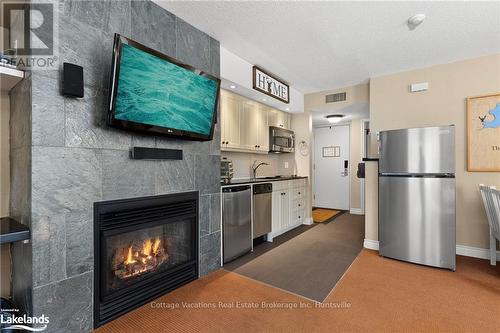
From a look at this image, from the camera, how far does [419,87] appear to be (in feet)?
11.3

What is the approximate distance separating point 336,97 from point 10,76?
4.38 meters

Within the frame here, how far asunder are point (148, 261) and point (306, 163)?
3.59 m

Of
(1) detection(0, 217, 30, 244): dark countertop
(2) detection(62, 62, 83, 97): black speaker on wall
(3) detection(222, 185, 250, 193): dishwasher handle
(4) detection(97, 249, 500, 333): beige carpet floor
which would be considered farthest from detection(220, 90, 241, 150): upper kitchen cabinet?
(1) detection(0, 217, 30, 244): dark countertop

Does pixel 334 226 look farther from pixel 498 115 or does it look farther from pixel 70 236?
pixel 70 236

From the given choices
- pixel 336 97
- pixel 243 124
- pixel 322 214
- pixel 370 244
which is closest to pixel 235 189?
pixel 243 124

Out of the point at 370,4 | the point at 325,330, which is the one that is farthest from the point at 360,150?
the point at 325,330

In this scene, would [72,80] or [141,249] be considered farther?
[141,249]

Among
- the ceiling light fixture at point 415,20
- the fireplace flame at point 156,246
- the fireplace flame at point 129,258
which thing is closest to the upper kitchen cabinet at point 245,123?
the fireplace flame at point 156,246

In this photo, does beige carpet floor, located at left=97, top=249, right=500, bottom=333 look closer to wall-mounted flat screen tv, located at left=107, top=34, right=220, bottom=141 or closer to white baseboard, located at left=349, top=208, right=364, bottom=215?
wall-mounted flat screen tv, located at left=107, top=34, right=220, bottom=141

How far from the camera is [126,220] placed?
199 centimetres

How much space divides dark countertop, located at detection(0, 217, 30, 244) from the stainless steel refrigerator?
11.8 ft

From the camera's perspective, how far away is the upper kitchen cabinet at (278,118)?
15.1 ft

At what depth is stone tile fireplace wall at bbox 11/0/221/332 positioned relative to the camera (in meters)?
1.53

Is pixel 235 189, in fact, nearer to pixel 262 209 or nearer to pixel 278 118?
pixel 262 209
